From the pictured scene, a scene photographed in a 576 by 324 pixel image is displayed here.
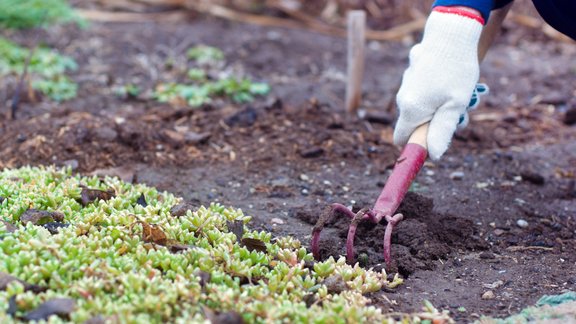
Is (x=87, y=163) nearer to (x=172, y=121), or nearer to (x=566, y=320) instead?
(x=172, y=121)

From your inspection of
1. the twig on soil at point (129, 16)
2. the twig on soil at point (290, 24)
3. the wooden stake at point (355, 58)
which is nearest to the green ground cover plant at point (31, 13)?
the twig on soil at point (129, 16)

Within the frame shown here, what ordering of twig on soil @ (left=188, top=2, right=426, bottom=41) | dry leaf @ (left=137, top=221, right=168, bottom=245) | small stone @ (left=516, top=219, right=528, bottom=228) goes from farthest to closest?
1. twig on soil @ (left=188, top=2, right=426, bottom=41)
2. small stone @ (left=516, top=219, right=528, bottom=228)
3. dry leaf @ (left=137, top=221, right=168, bottom=245)

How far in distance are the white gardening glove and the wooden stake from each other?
2076 millimetres

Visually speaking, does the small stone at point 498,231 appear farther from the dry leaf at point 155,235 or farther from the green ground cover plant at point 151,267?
the dry leaf at point 155,235

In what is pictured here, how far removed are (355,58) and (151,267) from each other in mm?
3111

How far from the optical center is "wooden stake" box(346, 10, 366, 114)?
533 cm

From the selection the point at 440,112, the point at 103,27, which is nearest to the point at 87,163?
the point at 440,112

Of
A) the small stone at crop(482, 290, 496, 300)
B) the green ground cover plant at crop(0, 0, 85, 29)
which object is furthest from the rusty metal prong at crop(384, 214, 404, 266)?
the green ground cover plant at crop(0, 0, 85, 29)

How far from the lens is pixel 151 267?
8.75ft

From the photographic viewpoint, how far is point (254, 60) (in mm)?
6848

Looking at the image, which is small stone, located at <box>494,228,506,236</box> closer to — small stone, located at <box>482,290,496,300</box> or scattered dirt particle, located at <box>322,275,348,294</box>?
small stone, located at <box>482,290,496,300</box>

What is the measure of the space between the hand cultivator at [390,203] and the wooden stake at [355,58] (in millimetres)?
2127

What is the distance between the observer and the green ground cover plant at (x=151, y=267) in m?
2.41

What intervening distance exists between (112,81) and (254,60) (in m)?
1.34
